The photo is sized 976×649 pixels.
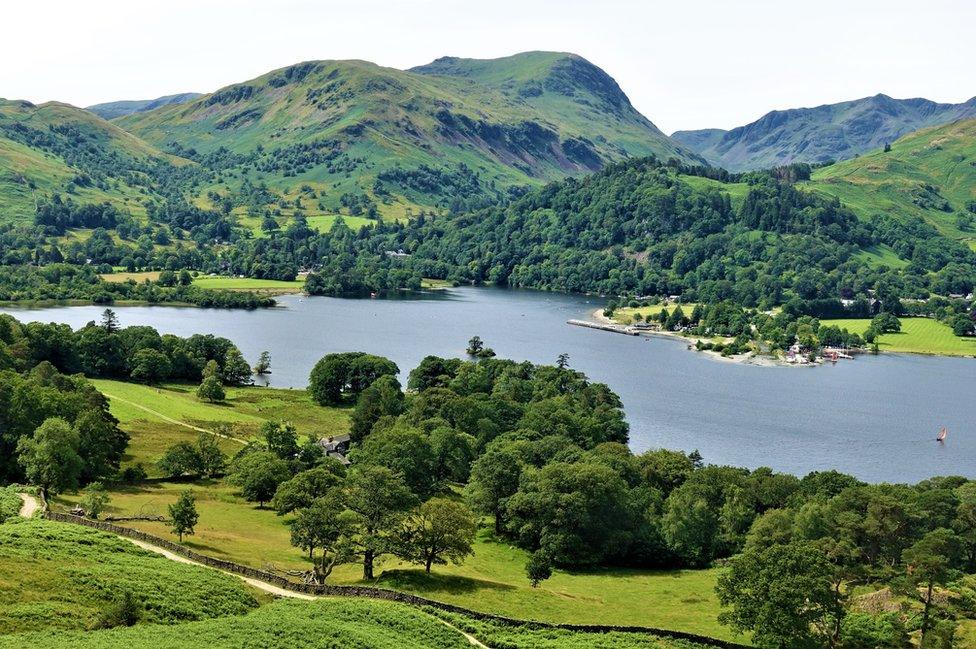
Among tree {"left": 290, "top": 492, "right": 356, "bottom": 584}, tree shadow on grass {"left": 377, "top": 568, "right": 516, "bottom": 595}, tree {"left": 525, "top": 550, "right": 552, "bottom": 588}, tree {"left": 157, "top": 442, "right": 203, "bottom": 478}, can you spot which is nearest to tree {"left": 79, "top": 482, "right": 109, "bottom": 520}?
tree {"left": 290, "top": 492, "right": 356, "bottom": 584}

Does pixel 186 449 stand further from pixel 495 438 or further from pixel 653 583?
pixel 653 583

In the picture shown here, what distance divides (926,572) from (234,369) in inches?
4124

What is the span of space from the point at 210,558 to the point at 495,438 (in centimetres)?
4922

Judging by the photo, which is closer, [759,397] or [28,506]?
[28,506]

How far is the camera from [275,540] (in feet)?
228

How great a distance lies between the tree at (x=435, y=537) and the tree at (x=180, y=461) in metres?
31.9

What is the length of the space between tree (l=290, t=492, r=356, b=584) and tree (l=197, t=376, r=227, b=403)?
66239 mm

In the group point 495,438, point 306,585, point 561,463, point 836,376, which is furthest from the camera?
point 836,376

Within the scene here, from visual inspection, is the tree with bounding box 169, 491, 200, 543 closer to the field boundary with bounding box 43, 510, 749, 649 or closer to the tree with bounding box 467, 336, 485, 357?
the field boundary with bounding box 43, 510, 749, 649

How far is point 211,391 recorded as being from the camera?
4934 inches

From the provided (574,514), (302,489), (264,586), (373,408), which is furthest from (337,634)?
(373,408)

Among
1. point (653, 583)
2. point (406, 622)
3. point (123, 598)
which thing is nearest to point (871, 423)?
point (653, 583)

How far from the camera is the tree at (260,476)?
82.6 meters

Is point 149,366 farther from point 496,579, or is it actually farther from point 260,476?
point 496,579
